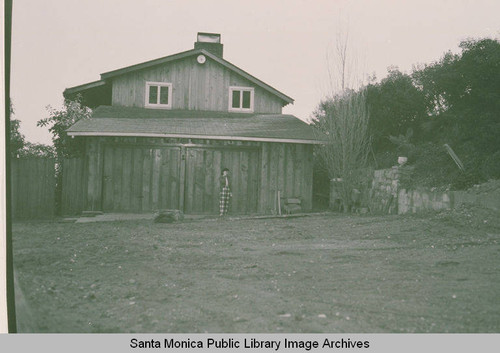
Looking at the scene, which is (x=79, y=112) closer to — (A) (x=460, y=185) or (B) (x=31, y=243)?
(B) (x=31, y=243)

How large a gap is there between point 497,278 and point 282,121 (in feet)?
37.7

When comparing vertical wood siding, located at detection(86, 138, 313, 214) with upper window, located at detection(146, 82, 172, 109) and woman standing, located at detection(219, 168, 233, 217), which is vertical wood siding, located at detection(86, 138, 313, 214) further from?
upper window, located at detection(146, 82, 172, 109)

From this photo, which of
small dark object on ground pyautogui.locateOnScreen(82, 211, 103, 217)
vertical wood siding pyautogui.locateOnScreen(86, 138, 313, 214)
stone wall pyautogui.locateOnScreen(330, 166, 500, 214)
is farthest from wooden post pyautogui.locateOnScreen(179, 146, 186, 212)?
stone wall pyautogui.locateOnScreen(330, 166, 500, 214)

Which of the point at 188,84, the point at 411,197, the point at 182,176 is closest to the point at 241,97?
the point at 188,84

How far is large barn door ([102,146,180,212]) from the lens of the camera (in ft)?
47.4

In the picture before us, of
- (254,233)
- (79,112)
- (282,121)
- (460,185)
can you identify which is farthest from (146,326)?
(79,112)

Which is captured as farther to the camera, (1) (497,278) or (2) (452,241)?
(2) (452,241)

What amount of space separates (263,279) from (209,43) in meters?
14.9

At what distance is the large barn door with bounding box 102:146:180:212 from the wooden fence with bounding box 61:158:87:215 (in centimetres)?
66

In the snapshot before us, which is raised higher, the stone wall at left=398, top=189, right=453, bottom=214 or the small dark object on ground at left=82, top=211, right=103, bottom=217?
the stone wall at left=398, top=189, right=453, bottom=214

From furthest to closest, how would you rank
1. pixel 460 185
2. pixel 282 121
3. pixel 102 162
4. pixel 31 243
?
pixel 282 121 < pixel 102 162 < pixel 460 185 < pixel 31 243

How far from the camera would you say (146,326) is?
4410 millimetres

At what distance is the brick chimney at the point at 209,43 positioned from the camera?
19.2 meters

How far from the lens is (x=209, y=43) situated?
758 inches
